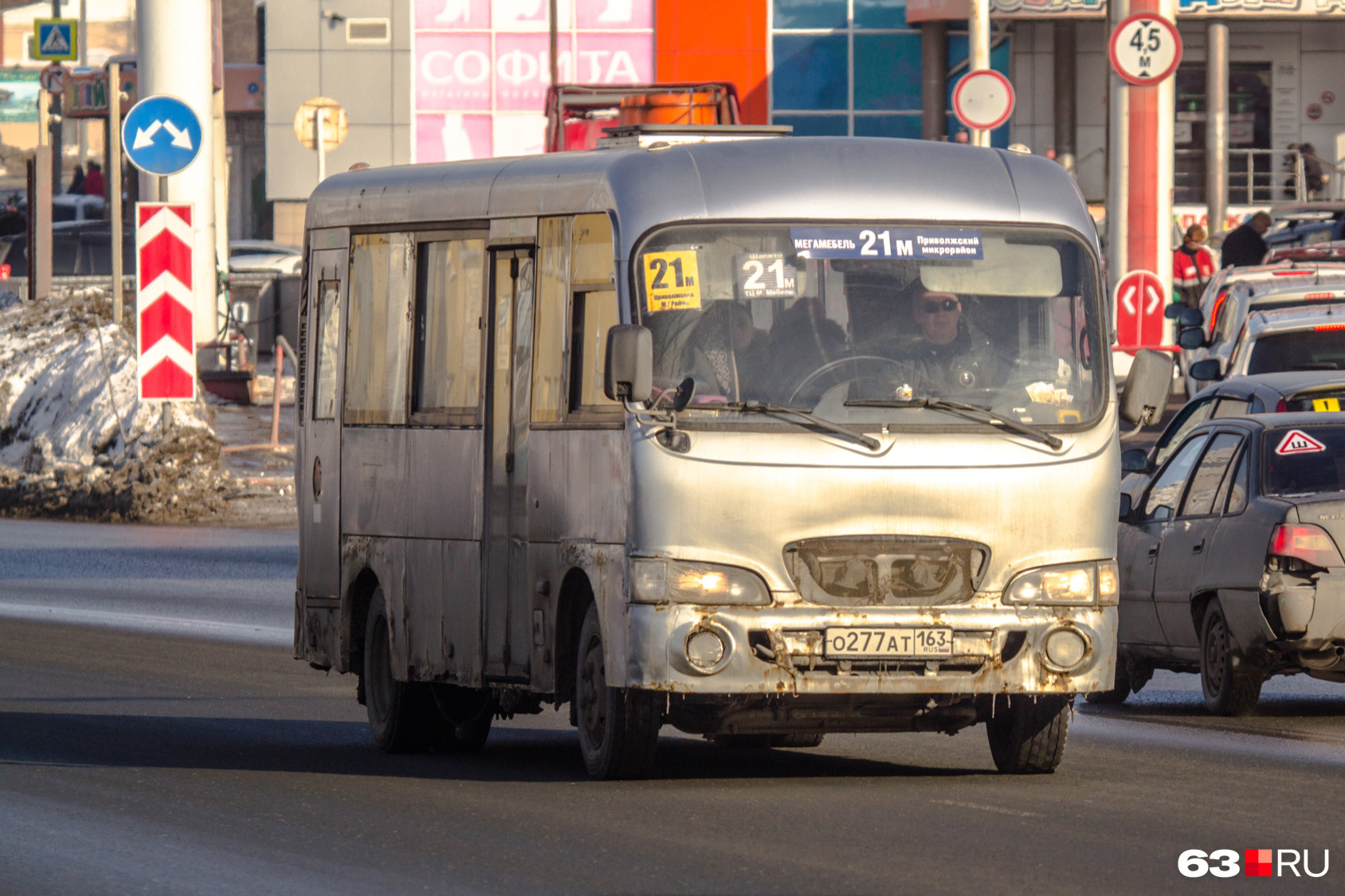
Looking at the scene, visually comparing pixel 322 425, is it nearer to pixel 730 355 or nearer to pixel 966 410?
pixel 730 355

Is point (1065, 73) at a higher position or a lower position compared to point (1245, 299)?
higher

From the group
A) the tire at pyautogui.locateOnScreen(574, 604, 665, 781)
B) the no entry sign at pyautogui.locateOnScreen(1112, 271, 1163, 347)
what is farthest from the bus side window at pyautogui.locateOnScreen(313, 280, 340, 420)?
the no entry sign at pyautogui.locateOnScreen(1112, 271, 1163, 347)

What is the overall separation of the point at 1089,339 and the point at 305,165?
5289cm

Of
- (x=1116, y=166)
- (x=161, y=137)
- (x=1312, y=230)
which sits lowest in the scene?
(x=161, y=137)

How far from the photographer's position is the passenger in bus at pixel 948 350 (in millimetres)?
9609

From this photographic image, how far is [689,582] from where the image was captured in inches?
365

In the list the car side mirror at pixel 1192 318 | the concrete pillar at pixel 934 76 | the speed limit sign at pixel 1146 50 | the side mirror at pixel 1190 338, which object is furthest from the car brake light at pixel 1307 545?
the concrete pillar at pixel 934 76

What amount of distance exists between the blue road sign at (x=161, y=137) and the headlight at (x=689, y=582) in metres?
13.8

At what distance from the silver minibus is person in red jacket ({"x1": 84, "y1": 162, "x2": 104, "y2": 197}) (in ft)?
170

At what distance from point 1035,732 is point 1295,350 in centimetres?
938

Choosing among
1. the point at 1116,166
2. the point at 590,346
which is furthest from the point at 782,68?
the point at 590,346

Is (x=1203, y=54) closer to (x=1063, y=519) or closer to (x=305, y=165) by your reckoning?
(x=305, y=165)

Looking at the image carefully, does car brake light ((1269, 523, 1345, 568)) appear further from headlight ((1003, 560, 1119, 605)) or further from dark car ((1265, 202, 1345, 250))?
dark car ((1265, 202, 1345, 250))

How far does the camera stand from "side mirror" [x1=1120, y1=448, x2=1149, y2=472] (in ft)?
41.6
